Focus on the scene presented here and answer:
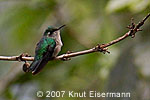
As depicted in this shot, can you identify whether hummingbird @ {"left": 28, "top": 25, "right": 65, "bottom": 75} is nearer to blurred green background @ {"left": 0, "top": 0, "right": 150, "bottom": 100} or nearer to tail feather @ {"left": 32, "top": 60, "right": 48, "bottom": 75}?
tail feather @ {"left": 32, "top": 60, "right": 48, "bottom": 75}

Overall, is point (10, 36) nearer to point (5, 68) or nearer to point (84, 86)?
point (5, 68)

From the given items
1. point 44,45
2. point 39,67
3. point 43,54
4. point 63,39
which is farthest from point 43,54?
point 63,39

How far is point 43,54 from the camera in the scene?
98.3 inches

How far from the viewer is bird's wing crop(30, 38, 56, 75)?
7.50 feet

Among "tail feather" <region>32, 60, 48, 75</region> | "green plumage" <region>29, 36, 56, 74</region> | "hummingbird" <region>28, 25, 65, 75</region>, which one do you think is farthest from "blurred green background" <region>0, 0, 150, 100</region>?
"tail feather" <region>32, 60, 48, 75</region>

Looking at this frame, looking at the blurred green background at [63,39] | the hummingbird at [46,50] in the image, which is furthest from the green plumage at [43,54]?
the blurred green background at [63,39]

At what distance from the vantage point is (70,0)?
453 cm

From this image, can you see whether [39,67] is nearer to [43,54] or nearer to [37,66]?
[37,66]

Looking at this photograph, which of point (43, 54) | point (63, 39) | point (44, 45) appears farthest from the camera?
point (63, 39)

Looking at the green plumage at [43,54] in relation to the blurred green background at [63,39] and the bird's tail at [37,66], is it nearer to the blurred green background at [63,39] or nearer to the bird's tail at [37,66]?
the bird's tail at [37,66]

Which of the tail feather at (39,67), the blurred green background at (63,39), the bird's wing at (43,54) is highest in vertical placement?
the blurred green background at (63,39)

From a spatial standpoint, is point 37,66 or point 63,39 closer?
point 37,66

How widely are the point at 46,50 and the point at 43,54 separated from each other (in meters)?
0.07

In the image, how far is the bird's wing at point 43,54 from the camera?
2286 mm
